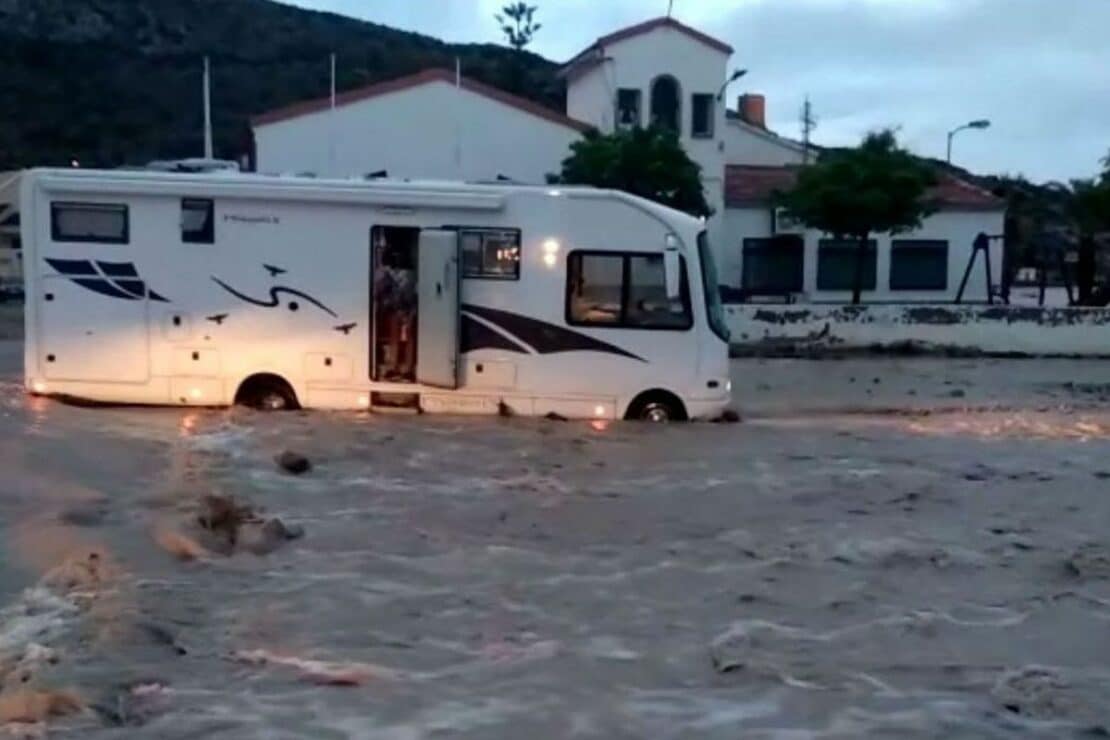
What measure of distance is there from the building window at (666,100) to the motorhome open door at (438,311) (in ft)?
92.1

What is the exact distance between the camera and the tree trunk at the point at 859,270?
42.0 metres

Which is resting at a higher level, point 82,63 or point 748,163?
point 82,63

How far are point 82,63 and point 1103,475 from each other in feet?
230

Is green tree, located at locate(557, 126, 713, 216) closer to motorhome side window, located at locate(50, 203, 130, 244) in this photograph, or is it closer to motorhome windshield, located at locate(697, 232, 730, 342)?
motorhome windshield, located at locate(697, 232, 730, 342)

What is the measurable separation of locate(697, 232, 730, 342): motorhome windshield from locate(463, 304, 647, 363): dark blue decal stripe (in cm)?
105

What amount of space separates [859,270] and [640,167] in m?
6.87

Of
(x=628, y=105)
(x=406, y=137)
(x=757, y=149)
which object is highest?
(x=628, y=105)

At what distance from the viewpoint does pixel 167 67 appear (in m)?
79.8

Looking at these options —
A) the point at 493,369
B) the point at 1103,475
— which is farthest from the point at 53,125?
the point at 1103,475

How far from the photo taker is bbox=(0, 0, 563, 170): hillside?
69.4 meters

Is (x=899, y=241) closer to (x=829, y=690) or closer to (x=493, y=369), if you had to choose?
(x=493, y=369)

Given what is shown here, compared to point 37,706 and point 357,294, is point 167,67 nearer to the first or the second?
point 357,294

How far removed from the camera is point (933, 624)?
9672 mm

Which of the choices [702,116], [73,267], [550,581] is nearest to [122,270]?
[73,267]
